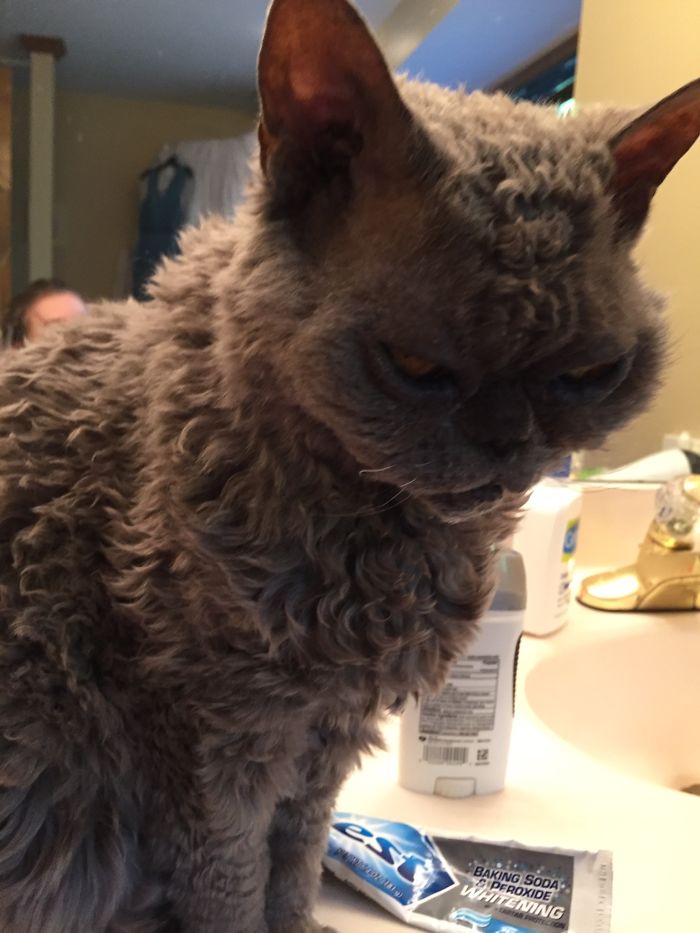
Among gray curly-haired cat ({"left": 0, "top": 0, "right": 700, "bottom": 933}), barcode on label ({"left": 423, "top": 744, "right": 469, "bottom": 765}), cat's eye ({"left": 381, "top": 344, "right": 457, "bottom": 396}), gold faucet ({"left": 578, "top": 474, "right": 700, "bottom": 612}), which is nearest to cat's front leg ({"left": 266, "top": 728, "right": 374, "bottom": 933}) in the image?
gray curly-haired cat ({"left": 0, "top": 0, "right": 700, "bottom": 933})

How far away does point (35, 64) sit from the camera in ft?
3.66

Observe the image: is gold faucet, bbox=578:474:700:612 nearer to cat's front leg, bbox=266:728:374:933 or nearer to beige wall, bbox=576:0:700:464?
beige wall, bbox=576:0:700:464

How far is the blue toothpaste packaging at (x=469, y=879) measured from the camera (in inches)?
22.2

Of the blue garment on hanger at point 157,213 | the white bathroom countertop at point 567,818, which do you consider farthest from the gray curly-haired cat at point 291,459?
the blue garment on hanger at point 157,213

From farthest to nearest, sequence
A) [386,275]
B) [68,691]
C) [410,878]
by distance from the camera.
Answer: [410,878], [68,691], [386,275]

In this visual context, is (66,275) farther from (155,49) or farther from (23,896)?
(23,896)

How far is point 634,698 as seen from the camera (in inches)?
39.8

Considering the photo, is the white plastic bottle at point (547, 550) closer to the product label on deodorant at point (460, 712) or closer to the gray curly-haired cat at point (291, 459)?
the product label on deodorant at point (460, 712)

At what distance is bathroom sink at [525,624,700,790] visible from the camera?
937 millimetres

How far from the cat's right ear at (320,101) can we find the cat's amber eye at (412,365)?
9cm

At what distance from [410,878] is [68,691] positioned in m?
0.28

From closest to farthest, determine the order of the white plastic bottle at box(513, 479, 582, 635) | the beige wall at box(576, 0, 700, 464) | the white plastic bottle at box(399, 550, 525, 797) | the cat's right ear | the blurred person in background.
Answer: the cat's right ear < the white plastic bottle at box(399, 550, 525, 797) < the white plastic bottle at box(513, 479, 582, 635) < the blurred person in background < the beige wall at box(576, 0, 700, 464)

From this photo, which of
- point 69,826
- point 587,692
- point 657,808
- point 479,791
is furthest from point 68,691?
point 587,692

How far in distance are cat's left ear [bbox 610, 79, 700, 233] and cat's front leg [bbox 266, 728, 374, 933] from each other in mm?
355
